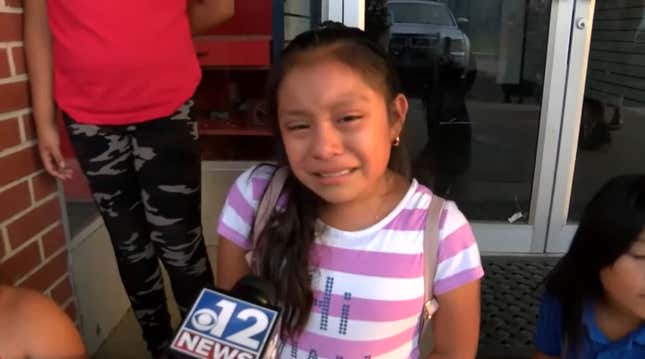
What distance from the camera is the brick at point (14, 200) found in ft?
4.71

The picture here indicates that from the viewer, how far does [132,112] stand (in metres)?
1.47

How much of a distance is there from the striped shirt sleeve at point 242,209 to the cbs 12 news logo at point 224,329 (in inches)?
18.2

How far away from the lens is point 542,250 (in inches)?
110

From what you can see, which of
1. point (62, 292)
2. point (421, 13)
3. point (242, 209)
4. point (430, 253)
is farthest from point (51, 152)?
point (421, 13)

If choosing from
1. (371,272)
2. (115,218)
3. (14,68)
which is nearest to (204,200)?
(115,218)

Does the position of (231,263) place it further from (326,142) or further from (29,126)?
(29,126)

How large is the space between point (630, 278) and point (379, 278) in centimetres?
53

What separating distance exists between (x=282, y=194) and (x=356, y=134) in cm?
23

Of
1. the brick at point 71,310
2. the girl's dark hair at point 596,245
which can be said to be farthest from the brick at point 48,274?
the girl's dark hair at point 596,245

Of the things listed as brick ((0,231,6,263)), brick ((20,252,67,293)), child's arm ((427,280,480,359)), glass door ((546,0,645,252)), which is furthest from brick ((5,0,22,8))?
glass door ((546,0,645,252))

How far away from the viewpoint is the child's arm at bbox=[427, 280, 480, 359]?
110 centimetres

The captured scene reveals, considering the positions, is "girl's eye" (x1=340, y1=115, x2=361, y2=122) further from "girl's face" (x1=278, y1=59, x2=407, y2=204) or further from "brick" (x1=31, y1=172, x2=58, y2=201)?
"brick" (x1=31, y1=172, x2=58, y2=201)

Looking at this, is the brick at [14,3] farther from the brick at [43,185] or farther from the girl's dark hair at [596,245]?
the girl's dark hair at [596,245]

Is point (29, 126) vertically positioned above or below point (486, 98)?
above
